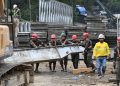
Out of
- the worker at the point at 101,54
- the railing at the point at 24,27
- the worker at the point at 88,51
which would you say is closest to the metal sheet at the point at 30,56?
the worker at the point at 101,54

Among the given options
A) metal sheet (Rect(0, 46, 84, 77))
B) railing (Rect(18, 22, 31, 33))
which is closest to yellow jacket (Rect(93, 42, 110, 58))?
metal sheet (Rect(0, 46, 84, 77))

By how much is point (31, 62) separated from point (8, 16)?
3.48 metres

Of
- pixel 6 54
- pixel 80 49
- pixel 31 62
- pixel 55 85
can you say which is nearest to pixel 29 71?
pixel 31 62

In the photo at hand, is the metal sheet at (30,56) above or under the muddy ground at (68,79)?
above

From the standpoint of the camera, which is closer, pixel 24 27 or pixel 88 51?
pixel 88 51

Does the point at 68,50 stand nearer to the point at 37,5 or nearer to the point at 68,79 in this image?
the point at 68,79

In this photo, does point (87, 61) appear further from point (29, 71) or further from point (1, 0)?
point (1, 0)

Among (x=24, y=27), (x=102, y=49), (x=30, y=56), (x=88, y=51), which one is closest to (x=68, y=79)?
(x=102, y=49)

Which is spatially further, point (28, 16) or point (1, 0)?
point (28, 16)

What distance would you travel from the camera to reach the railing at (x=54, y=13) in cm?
3728

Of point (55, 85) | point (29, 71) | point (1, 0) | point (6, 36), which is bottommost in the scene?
point (55, 85)

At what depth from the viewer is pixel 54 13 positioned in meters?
38.8

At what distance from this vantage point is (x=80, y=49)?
24141 millimetres

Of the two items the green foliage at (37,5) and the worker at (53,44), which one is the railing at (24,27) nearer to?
the green foliage at (37,5)
